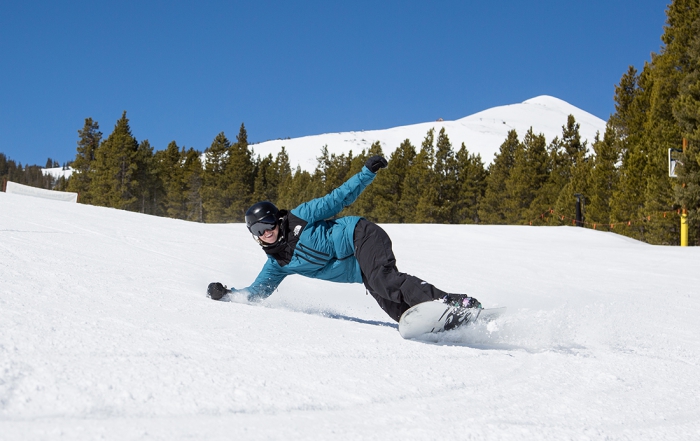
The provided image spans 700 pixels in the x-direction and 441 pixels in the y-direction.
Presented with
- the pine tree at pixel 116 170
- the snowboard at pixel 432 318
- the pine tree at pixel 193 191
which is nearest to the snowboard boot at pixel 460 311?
the snowboard at pixel 432 318

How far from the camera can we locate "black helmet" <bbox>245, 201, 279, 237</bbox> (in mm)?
3840

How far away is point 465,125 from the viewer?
14262 cm

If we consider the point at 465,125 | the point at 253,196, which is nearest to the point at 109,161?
the point at 253,196

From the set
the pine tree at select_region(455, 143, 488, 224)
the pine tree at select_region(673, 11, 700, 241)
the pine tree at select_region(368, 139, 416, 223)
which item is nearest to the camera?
the pine tree at select_region(673, 11, 700, 241)

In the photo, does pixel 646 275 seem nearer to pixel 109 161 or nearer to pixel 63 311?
pixel 63 311

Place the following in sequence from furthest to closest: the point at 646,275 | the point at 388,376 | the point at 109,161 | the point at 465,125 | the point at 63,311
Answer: the point at 465,125
the point at 109,161
the point at 646,275
the point at 63,311
the point at 388,376

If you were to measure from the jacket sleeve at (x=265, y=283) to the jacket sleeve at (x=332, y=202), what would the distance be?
0.47 metres

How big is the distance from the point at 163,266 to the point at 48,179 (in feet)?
461

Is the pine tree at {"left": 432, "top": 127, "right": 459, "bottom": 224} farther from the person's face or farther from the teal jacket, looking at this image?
the person's face

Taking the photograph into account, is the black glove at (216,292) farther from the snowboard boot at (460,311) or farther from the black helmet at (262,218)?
the snowboard boot at (460,311)

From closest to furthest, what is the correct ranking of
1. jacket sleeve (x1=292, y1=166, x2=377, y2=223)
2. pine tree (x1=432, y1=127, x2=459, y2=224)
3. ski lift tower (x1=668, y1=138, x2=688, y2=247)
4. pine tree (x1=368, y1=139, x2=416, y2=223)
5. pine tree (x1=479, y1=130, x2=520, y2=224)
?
1. jacket sleeve (x1=292, y1=166, x2=377, y2=223)
2. ski lift tower (x1=668, y1=138, x2=688, y2=247)
3. pine tree (x1=479, y1=130, x2=520, y2=224)
4. pine tree (x1=432, y1=127, x2=459, y2=224)
5. pine tree (x1=368, y1=139, x2=416, y2=223)

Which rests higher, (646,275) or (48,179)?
(48,179)

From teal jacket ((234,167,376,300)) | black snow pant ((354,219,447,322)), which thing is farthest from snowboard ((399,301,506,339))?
teal jacket ((234,167,376,300))

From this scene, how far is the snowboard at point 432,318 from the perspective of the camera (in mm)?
3248
